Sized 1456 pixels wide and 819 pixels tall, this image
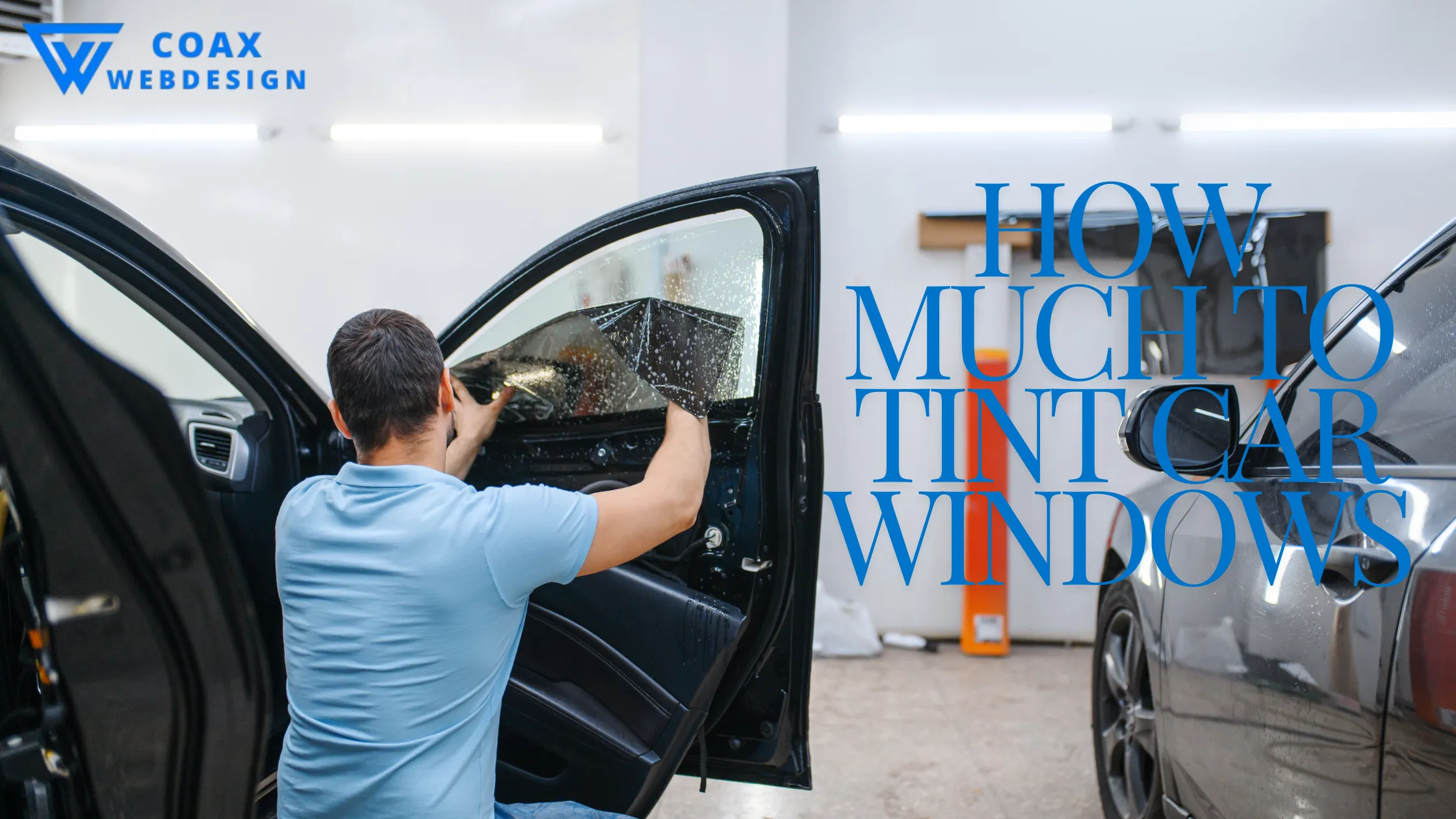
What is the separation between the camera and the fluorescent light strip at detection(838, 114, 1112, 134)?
4781mm

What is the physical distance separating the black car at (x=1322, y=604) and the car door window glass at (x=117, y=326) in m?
1.69

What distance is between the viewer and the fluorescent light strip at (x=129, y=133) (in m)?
5.04

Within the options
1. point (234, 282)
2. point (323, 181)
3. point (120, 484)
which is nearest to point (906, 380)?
point (323, 181)

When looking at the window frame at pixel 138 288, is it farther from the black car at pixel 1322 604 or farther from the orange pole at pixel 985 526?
the orange pole at pixel 985 526

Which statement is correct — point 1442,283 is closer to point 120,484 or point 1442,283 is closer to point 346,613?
point 346,613

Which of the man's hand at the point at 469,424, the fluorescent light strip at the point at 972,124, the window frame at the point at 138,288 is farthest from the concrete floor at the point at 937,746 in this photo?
the fluorescent light strip at the point at 972,124

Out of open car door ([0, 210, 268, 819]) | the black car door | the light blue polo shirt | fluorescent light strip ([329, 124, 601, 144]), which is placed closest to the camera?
the light blue polo shirt

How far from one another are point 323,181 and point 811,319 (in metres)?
4.11

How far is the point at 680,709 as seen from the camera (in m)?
1.75

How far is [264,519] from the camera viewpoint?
1.77 metres

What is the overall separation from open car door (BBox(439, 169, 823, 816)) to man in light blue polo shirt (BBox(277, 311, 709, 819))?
19.8 inches

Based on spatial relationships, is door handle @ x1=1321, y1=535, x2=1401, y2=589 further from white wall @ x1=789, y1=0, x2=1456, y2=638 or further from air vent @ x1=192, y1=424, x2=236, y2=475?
white wall @ x1=789, y1=0, x2=1456, y2=638

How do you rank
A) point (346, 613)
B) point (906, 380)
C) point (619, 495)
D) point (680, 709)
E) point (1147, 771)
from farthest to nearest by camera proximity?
1. point (906, 380)
2. point (1147, 771)
3. point (680, 709)
4. point (619, 495)
5. point (346, 613)

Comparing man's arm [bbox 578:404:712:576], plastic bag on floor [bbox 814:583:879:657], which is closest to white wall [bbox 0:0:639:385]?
plastic bag on floor [bbox 814:583:879:657]
